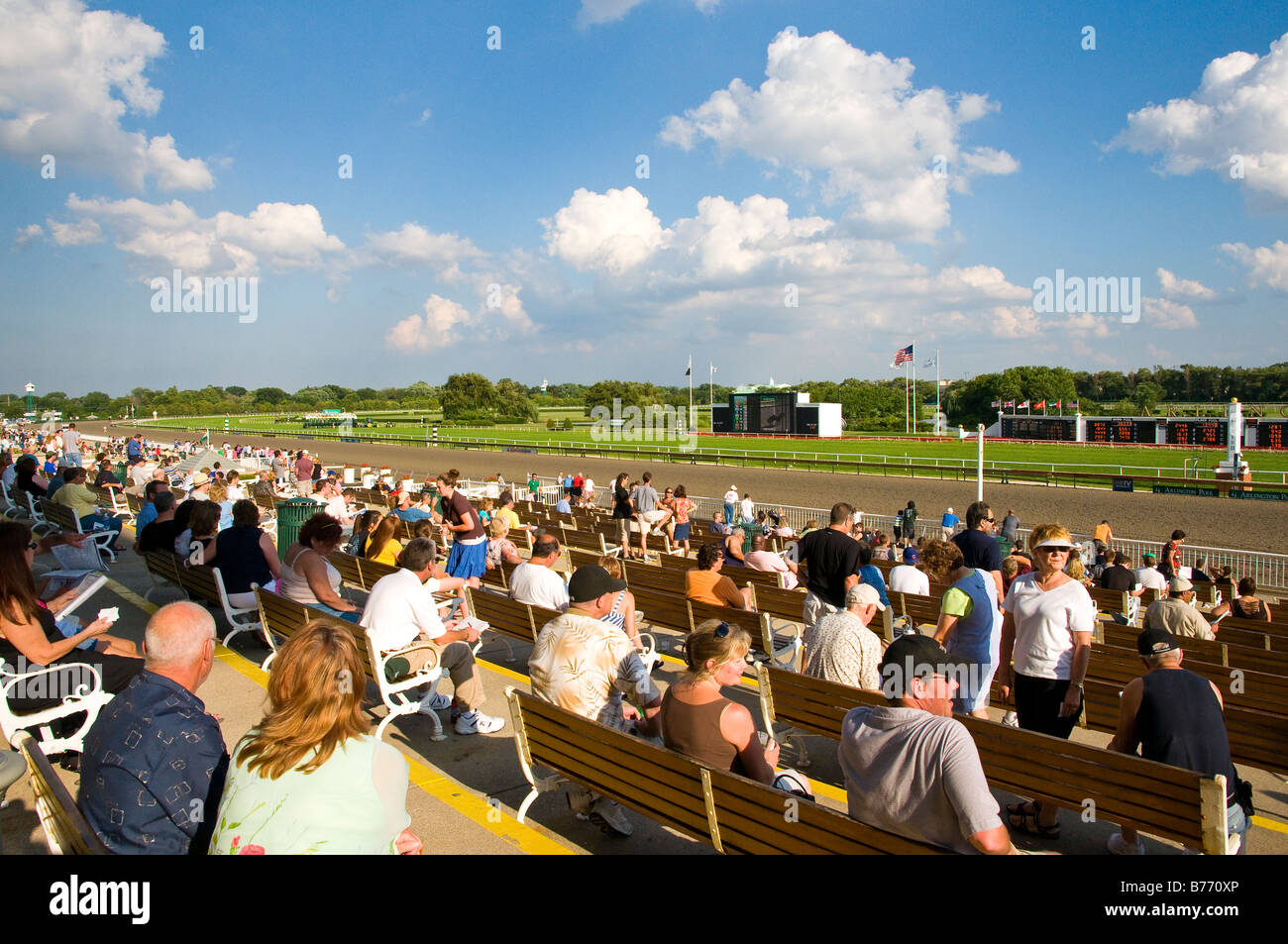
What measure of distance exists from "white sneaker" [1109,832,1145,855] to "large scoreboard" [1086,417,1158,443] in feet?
258

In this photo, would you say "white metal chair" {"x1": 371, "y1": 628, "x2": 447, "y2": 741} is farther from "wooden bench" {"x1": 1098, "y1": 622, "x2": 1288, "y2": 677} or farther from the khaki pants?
"wooden bench" {"x1": 1098, "y1": 622, "x2": 1288, "y2": 677}

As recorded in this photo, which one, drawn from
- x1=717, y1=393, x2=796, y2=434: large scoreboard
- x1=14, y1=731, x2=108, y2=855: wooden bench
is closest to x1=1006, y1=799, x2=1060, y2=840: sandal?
x1=14, y1=731, x2=108, y2=855: wooden bench

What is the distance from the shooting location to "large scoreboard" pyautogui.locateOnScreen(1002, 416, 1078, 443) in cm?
7944

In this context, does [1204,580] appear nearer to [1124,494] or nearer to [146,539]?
[146,539]

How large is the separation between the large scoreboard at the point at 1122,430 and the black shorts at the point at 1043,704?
77976mm

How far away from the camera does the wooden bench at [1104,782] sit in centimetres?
320

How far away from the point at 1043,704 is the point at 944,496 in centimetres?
3029

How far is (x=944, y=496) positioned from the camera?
33.3m

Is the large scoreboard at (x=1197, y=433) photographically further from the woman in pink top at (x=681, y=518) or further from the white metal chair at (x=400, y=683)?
the white metal chair at (x=400, y=683)

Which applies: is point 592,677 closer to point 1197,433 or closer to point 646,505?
point 646,505

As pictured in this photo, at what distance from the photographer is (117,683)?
490 cm

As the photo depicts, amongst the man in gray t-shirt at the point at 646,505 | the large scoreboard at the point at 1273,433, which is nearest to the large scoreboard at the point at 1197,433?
the large scoreboard at the point at 1273,433

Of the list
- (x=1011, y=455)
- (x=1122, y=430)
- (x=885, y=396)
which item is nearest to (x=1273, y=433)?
(x=1122, y=430)

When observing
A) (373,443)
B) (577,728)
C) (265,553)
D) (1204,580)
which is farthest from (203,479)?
(373,443)
